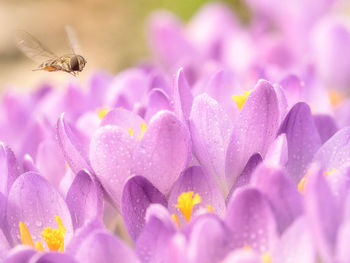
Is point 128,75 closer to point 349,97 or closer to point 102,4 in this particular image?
point 349,97

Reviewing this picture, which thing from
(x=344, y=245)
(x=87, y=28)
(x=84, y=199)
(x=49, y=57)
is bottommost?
(x=344, y=245)

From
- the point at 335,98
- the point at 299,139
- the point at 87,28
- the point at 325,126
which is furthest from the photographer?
the point at 87,28

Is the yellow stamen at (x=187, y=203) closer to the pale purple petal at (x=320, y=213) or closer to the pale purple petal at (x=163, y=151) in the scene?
the pale purple petal at (x=163, y=151)

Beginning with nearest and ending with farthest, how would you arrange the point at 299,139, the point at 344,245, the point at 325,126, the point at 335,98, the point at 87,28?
the point at 344,245, the point at 299,139, the point at 325,126, the point at 335,98, the point at 87,28

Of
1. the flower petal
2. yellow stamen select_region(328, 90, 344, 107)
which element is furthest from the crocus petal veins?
yellow stamen select_region(328, 90, 344, 107)

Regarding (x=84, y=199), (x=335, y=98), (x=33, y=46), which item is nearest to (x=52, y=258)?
(x=84, y=199)

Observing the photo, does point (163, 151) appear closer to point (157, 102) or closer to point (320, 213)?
point (157, 102)
